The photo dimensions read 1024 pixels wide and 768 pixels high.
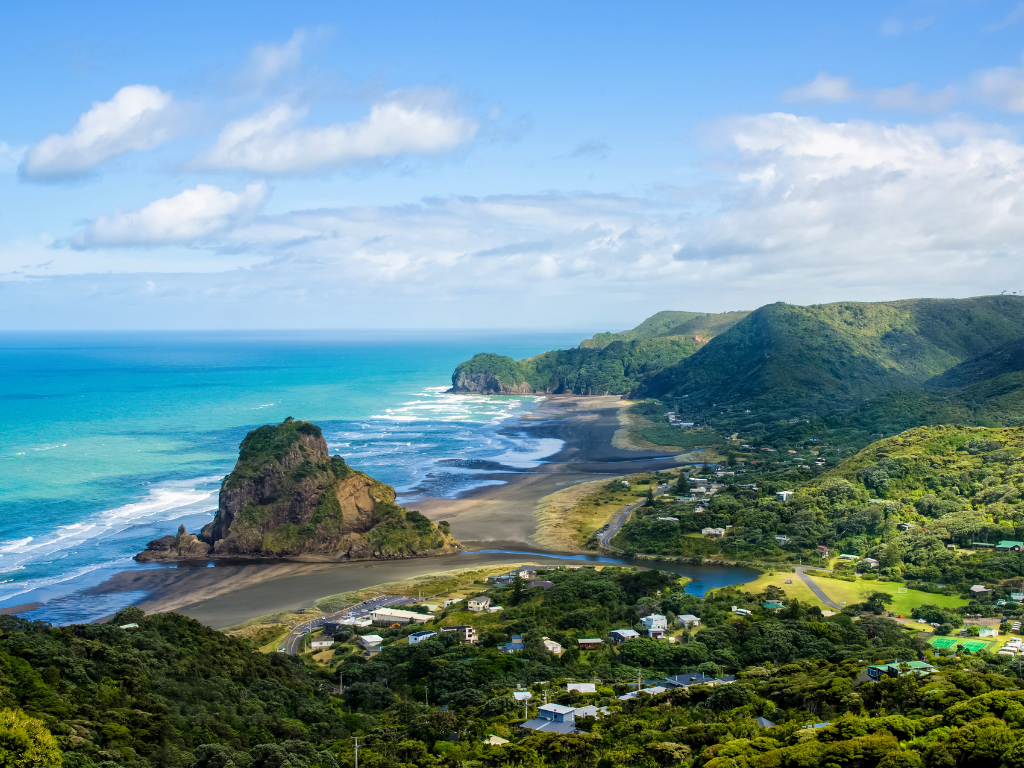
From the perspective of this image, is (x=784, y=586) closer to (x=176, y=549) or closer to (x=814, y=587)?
(x=814, y=587)

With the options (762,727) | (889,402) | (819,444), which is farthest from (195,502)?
(889,402)

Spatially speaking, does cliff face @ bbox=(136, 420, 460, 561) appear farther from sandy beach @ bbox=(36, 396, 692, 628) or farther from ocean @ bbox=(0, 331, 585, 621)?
ocean @ bbox=(0, 331, 585, 621)

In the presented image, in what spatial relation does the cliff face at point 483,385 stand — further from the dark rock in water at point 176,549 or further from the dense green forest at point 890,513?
the dark rock in water at point 176,549

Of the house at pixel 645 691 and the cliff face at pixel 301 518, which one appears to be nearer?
the house at pixel 645 691

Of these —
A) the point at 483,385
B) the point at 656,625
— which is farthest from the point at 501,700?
the point at 483,385

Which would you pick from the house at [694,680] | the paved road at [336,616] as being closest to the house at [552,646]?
the house at [694,680]

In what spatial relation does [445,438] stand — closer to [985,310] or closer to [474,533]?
[474,533]
